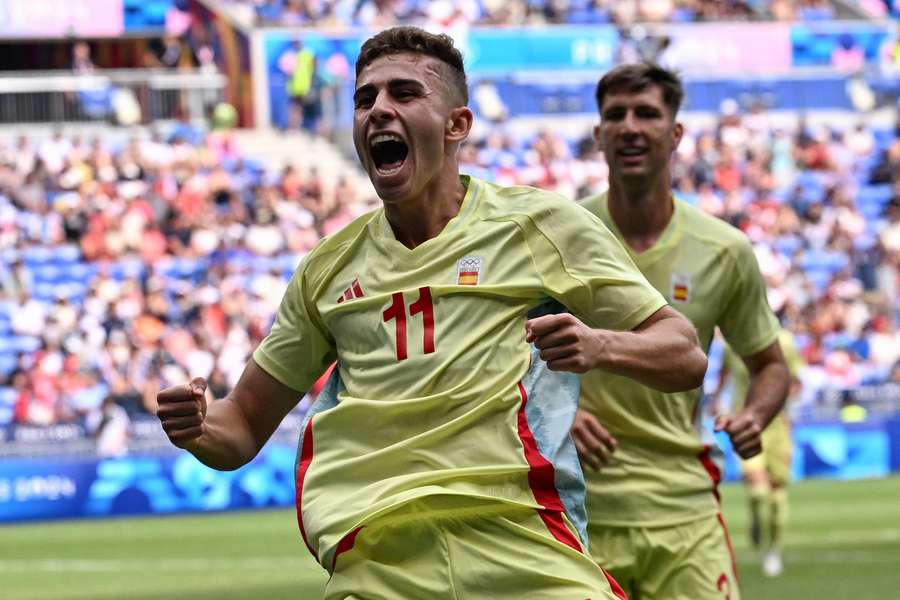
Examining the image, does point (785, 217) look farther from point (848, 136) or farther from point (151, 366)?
point (151, 366)

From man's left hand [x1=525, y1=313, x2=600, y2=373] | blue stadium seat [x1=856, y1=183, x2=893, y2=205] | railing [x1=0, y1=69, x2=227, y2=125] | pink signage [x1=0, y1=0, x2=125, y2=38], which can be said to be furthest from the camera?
pink signage [x1=0, y1=0, x2=125, y2=38]

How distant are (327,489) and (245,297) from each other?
64.8ft

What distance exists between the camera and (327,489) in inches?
184

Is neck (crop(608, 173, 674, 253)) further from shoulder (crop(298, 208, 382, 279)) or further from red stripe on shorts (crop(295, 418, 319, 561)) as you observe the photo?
red stripe on shorts (crop(295, 418, 319, 561))

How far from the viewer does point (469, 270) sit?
15.6 ft

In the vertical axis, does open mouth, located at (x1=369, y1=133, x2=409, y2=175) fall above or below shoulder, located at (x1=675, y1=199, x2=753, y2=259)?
above

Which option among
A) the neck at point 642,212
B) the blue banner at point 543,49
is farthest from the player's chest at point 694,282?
the blue banner at point 543,49

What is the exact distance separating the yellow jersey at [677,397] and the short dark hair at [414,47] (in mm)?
1932

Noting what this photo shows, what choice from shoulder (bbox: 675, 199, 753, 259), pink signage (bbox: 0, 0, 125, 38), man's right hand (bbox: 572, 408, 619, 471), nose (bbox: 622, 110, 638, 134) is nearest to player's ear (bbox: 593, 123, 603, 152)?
nose (bbox: 622, 110, 638, 134)

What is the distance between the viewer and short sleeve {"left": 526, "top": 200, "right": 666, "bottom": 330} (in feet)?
15.2

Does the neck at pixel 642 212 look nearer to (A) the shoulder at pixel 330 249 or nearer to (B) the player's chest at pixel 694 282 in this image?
(B) the player's chest at pixel 694 282

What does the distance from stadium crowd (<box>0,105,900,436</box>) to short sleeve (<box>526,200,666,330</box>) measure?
1664cm

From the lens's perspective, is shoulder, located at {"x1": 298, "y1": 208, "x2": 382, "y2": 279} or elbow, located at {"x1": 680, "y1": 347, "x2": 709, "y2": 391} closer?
elbow, located at {"x1": 680, "y1": 347, "x2": 709, "y2": 391}

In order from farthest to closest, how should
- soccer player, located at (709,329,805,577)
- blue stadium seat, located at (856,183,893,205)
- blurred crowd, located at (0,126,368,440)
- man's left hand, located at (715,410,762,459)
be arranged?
1. blue stadium seat, located at (856,183,893,205)
2. blurred crowd, located at (0,126,368,440)
3. soccer player, located at (709,329,805,577)
4. man's left hand, located at (715,410,762,459)
